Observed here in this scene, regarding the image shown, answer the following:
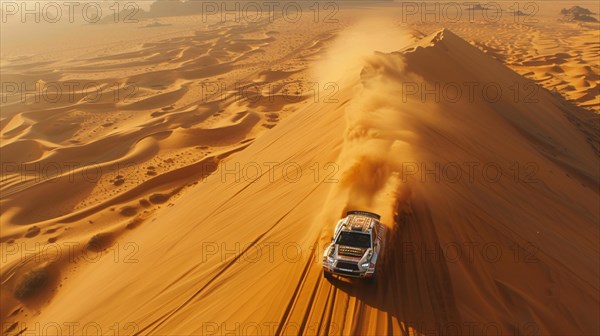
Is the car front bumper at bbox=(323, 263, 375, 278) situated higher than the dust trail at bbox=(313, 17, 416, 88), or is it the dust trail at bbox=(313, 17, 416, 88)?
the dust trail at bbox=(313, 17, 416, 88)

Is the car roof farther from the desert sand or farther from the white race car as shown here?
the desert sand

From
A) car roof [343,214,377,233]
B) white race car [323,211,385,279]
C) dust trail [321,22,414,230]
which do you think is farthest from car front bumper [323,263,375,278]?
dust trail [321,22,414,230]

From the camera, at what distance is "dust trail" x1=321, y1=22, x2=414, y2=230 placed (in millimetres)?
7434

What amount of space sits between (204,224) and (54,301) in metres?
3.81

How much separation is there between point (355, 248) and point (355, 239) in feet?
0.64

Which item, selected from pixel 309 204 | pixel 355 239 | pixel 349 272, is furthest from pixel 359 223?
pixel 309 204

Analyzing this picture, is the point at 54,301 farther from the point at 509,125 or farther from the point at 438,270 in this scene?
the point at 509,125

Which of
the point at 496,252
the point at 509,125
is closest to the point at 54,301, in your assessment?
the point at 496,252

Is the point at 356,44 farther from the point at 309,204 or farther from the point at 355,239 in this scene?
the point at 355,239

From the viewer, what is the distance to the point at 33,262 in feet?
32.5

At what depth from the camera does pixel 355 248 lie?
584cm

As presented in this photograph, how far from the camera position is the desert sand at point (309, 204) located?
615 centimetres

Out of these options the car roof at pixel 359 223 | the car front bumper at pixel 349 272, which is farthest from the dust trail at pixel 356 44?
the car front bumper at pixel 349 272

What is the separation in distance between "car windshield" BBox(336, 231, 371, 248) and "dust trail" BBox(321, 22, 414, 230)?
3.38 ft
